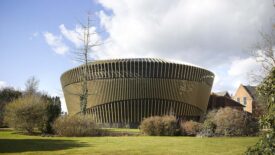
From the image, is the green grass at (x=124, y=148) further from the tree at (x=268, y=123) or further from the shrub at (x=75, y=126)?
the tree at (x=268, y=123)

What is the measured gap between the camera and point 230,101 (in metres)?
57.4

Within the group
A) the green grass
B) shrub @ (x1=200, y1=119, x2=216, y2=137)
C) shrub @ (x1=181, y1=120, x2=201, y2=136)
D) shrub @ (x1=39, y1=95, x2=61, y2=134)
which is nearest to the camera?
the green grass

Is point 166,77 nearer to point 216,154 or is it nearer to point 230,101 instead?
point 230,101

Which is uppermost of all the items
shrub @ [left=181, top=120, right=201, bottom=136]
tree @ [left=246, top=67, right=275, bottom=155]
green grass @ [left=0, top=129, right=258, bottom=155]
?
tree @ [left=246, top=67, right=275, bottom=155]

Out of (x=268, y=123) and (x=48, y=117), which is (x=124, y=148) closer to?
(x=268, y=123)

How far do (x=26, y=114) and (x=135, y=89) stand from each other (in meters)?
16.2

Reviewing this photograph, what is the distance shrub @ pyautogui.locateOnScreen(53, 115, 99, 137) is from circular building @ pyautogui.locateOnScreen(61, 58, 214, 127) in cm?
1571

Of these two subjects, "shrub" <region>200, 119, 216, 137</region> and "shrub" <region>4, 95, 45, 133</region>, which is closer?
"shrub" <region>200, 119, 216, 137</region>

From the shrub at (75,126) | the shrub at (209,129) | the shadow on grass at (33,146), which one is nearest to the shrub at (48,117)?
the shrub at (75,126)

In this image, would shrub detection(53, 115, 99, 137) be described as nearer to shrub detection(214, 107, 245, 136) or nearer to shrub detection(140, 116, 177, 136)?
shrub detection(140, 116, 177, 136)

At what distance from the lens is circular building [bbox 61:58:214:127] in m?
39.8

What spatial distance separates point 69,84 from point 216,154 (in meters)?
36.2

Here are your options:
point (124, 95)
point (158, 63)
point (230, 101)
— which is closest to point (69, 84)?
point (124, 95)

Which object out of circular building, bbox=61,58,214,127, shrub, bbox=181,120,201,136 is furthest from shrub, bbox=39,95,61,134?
circular building, bbox=61,58,214,127
